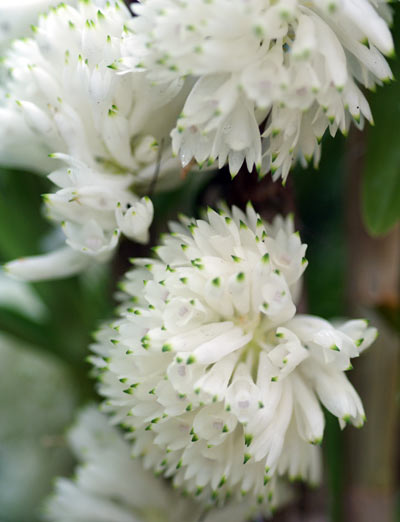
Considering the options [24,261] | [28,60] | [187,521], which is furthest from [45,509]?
[28,60]

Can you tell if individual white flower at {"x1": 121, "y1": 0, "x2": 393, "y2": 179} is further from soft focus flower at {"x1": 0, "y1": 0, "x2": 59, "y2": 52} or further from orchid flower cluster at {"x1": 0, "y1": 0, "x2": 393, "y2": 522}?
soft focus flower at {"x1": 0, "y1": 0, "x2": 59, "y2": 52}

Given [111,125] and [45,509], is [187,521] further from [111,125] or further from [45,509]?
[111,125]

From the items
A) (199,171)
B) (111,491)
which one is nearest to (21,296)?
(111,491)

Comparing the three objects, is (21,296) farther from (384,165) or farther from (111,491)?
(384,165)

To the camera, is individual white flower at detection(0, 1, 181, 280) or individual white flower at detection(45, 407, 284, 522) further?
individual white flower at detection(45, 407, 284, 522)

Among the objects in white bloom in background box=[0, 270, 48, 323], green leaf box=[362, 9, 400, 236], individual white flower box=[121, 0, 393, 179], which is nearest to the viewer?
individual white flower box=[121, 0, 393, 179]

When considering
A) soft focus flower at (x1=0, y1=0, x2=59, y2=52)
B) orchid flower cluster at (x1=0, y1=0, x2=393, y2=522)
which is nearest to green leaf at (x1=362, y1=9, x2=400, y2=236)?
orchid flower cluster at (x1=0, y1=0, x2=393, y2=522)

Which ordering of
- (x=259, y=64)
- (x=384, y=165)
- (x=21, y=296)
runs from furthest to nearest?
(x=21, y=296), (x=384, y=165), (x=259, y=64)
